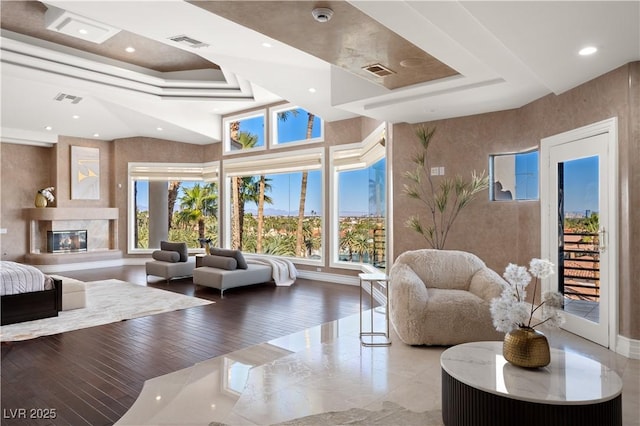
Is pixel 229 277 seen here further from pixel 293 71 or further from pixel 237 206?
pixel 237 206

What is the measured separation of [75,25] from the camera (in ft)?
18.6

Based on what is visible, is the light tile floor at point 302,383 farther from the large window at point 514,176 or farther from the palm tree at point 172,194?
the palm tree at point 172,194

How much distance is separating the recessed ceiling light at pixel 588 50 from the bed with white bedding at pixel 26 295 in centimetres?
624

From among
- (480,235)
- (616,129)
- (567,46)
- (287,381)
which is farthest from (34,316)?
(616,129)

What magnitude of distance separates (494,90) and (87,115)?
8.33 metres

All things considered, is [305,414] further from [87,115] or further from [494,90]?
[87,115]

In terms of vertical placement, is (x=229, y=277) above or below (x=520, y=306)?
below

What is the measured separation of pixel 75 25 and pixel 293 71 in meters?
3.04

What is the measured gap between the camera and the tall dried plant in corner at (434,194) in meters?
5.77

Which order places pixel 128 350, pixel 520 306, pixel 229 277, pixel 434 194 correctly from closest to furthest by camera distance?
1. pixel 520 306
2. pixel 128 350
3. pixel 434 194
4. pixel 229 277

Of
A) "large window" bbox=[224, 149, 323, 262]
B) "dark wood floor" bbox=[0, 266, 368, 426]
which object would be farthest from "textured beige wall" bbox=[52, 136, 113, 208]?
"dark wood floor" bbox=[0, 266, 368, 426]

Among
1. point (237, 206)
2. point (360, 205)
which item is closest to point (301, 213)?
point (360, 205)

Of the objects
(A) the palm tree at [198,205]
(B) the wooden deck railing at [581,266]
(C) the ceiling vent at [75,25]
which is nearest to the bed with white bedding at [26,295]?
(C) the ceiling vent at [75,25]

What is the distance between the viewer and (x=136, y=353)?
3.98 meters
